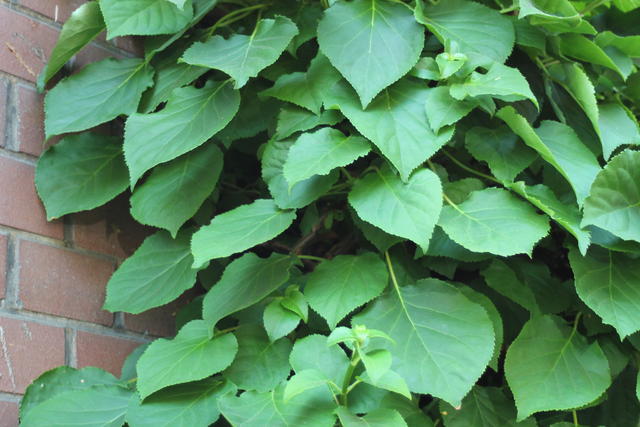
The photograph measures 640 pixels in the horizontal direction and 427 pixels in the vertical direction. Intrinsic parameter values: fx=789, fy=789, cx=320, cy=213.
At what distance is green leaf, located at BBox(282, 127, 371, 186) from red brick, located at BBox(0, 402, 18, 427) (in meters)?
0.52

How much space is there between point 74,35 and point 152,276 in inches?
16.2

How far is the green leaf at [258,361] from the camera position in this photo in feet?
3.68

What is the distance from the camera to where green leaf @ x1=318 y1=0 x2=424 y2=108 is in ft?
3.75

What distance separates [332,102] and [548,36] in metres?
0.41

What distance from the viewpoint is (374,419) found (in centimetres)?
101

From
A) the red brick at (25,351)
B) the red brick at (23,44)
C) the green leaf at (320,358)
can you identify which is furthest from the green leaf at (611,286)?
the red brick at (23,44)

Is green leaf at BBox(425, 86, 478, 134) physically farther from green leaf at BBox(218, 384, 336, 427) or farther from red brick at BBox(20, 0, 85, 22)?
red brick at BBox(20, 0, 85, 22)

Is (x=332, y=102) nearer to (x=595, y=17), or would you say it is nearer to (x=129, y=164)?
(x=129, y=164)

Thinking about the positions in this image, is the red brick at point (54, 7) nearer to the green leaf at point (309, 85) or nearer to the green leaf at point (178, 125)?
the green leaf at point (178, 125)

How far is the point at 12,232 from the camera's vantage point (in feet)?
3.93

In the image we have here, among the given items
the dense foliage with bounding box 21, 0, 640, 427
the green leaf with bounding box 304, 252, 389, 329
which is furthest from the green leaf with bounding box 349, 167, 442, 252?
the green leaf with bounding box 304, 252, 389, 329

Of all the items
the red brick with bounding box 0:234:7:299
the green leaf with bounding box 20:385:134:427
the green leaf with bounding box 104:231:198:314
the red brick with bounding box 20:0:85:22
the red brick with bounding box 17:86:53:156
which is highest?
the red brick with bounding box 20:0:85:22

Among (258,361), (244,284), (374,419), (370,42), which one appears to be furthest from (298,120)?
(374,419)

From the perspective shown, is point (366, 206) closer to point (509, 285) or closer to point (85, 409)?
point (509, 285)
